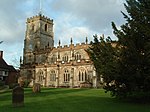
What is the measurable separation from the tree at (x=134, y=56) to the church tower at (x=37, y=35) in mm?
49790

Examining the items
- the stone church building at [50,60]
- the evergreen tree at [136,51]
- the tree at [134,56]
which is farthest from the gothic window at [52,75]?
the evergreen tree at [136,51]

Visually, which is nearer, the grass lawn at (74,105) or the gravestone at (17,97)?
the grass lawn at (74,105)

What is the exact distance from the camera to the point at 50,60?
205 feet

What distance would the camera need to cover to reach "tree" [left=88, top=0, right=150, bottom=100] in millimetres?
18047

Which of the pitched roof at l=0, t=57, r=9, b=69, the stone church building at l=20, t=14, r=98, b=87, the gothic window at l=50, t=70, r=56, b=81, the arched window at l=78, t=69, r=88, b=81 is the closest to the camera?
the arched window at l=78, t=69, r=88, b=81

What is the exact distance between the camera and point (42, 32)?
70812 millimetres

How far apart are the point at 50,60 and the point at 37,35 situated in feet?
35.9

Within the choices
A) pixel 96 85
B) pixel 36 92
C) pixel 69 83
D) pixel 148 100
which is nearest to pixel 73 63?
pixel 69 83

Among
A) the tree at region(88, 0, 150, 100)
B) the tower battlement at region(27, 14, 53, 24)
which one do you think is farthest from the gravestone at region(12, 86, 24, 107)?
the tower battlement at region(27, 14, 53, 24)

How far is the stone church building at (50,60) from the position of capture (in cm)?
5100

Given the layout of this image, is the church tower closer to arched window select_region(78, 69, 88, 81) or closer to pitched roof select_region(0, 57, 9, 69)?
pitched roof select_region(0, 57, 9, 69)

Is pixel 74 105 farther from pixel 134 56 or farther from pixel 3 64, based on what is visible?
pixel 3 64

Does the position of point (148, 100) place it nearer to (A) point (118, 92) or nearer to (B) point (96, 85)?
(A) point (118, 92)

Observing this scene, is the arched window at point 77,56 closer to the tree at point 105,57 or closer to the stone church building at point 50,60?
the stone church building at point 50,60
